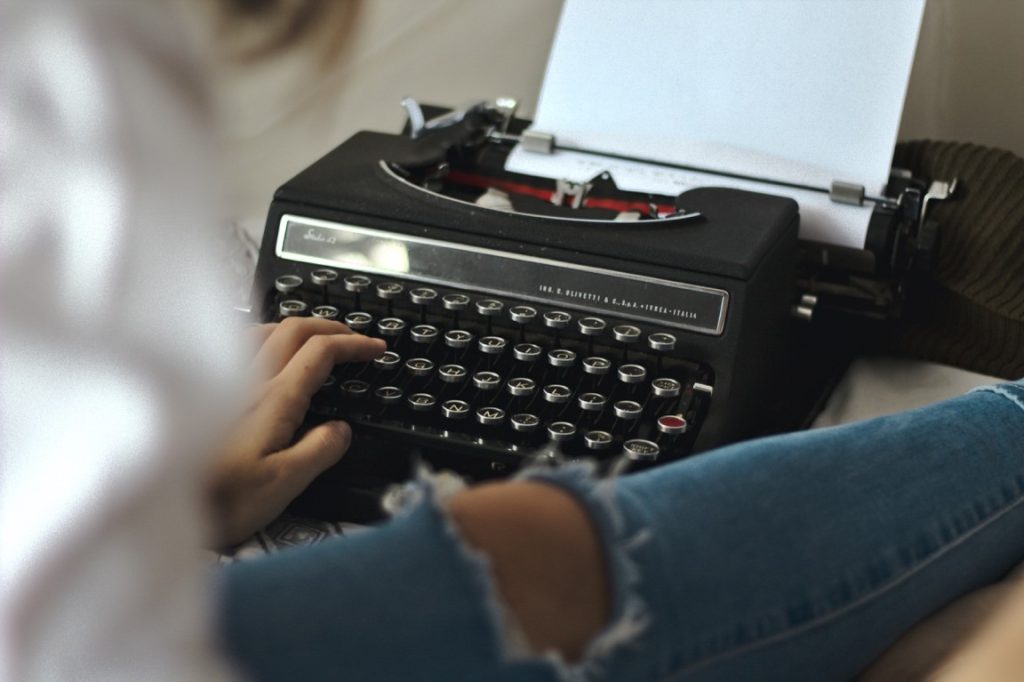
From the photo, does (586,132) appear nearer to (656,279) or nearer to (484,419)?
(656,279)

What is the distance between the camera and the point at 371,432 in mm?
962

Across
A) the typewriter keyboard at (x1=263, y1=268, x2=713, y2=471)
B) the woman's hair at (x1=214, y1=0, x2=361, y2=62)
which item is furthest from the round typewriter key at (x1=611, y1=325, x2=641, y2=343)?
the woman's hair at (x1=214, y1=0, x2=361, y2=62)

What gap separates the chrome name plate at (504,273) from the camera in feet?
3.28

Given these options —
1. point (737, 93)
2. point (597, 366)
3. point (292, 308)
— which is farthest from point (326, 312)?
point (737, 93)

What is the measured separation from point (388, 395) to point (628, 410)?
7.2 inches

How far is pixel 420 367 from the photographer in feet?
3.29

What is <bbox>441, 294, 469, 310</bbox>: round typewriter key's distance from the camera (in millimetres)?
1044

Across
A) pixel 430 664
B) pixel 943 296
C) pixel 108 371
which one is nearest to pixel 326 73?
pixel 108 371

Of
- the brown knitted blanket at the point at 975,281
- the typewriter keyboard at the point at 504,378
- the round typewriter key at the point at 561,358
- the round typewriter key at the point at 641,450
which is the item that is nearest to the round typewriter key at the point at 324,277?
the typewriter keyboard at the point at 504,378

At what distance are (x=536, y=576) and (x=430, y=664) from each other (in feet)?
0.20

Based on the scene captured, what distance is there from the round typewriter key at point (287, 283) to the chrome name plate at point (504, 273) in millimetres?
17

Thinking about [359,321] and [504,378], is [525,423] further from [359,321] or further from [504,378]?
[359,321]

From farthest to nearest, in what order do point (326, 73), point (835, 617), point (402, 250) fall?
point (402, 250), point (835, 617), point (326, 73)

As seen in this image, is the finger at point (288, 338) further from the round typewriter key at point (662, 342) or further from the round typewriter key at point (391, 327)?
the round typewriter key at point (662, 342)
